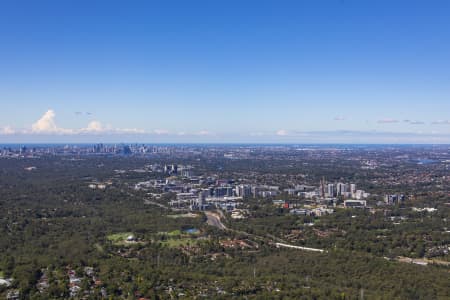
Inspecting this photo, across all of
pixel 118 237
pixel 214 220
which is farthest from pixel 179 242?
pixel 214 220

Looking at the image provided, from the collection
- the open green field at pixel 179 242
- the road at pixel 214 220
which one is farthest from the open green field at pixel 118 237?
the road at pixel 214 220

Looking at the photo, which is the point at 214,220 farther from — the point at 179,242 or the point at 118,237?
the point at 118,237

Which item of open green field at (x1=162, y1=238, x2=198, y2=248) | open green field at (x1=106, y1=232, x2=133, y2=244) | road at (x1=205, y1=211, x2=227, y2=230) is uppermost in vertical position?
open green field at (x1=162, y1=238, x2=198, y2=248)

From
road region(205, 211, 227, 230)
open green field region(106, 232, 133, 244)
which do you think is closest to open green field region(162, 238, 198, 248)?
open green field region(106, 232, 133, 244)

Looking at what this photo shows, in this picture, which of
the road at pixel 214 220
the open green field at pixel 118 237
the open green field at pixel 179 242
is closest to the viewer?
the open green field at pixel 179 242

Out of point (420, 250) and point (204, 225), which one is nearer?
point (420, 250)

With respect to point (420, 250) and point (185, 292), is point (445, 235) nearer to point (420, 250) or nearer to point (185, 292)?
point (420, 250)

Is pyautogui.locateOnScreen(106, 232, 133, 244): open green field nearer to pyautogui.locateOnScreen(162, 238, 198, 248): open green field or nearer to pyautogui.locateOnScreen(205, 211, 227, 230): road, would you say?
pyautogui.locateOnScreen(162, 238, 198, 248): open green field

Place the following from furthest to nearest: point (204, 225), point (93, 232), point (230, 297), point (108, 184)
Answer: point (108, 184) → point (204, 225) → point (93, 232) → point (230, 297)

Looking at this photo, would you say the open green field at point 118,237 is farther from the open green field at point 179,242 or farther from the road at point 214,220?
the road at point 214,220

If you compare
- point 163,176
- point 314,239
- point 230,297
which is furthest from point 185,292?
point 163,176

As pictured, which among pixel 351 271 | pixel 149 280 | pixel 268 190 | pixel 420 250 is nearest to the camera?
pixel 149 280
